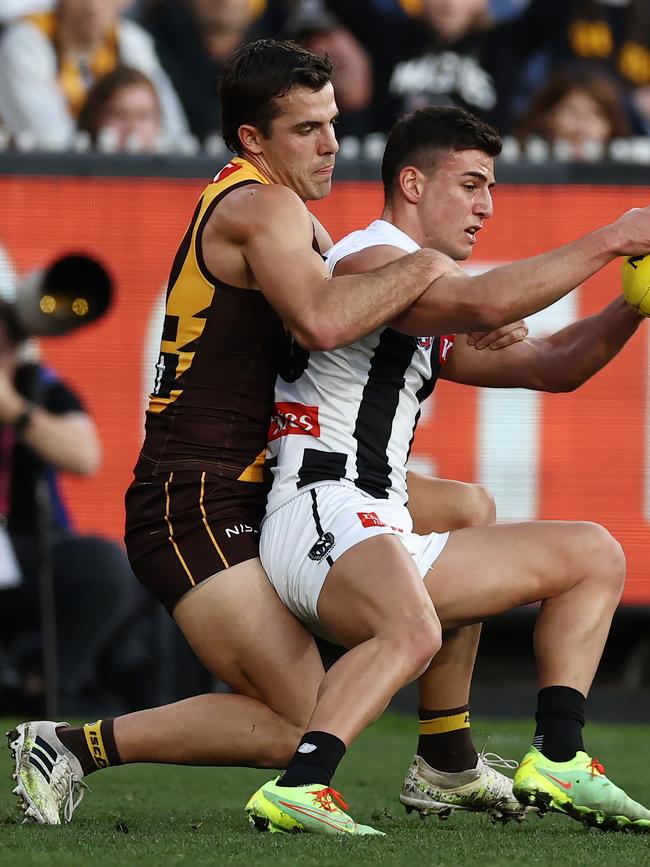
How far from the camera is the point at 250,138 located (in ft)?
13.2

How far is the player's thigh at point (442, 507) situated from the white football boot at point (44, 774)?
1.15 m

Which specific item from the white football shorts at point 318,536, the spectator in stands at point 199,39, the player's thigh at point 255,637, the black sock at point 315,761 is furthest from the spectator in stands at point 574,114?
the black sock at point 315,761

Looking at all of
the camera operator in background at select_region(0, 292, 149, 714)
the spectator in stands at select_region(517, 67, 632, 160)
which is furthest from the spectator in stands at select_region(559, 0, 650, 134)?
the camera operator in background at select_region(0, 292, 149, 714)

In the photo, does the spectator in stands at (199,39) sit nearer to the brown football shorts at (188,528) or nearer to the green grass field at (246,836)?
the green grass field at (246,836)

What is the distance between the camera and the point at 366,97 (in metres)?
9.59

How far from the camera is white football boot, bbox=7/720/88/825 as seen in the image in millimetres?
3830

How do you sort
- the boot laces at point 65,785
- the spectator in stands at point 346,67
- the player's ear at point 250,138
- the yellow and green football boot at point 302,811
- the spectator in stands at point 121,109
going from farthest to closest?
the spectator in stands at point 346,67 < the spectator in stands at point 121,109 < the player's ear at point 250,138 < the boot laces at point 65,785 < the yellow and green football boot at point 302,811

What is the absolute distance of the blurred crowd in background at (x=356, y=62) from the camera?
9.01m

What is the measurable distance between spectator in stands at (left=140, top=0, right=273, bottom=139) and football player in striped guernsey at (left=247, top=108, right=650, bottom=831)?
5.70 meters

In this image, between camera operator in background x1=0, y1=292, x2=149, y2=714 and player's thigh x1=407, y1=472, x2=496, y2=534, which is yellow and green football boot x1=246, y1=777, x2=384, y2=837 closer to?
player's thigh x1=407, y1=472, x2=496, y2=534

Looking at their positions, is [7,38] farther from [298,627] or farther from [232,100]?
[298,627]

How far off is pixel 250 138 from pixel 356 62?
575 cm

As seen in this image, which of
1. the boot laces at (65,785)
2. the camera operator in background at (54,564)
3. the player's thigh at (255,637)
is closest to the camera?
the player's thigh at (255,637)

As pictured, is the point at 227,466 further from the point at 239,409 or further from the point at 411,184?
the point at 411,184
